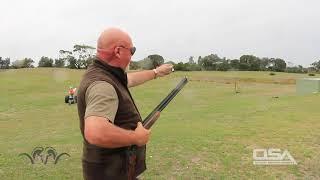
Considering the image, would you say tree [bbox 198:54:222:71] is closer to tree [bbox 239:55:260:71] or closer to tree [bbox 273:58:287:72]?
tree [bbox 239:55:260:71]

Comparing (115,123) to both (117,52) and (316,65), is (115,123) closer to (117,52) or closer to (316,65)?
(117,52)

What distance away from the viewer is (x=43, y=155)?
35.0ft

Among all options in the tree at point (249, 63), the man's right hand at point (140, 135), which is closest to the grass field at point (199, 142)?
the man's right hand at point (140, 135)

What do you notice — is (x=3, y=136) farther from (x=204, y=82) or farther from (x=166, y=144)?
(x=204, y=82)

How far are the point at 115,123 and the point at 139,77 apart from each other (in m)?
1.51

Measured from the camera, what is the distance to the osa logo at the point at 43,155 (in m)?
10.1

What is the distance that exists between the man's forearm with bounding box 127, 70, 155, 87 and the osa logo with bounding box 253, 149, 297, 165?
5198mm

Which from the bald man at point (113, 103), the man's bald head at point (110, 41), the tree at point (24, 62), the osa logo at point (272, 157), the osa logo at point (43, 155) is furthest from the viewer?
the tree at point (24, 62)

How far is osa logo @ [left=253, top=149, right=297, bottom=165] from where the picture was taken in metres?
9.87

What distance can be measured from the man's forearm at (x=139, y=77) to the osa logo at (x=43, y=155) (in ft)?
17.2

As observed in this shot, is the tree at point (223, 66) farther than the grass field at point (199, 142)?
Yes

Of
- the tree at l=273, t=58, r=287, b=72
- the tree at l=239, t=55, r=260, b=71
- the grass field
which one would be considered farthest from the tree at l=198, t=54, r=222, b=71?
the grass field

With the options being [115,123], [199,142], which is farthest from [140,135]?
[199,142]

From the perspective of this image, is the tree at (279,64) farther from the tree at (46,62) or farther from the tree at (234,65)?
the tree at (46,62)
